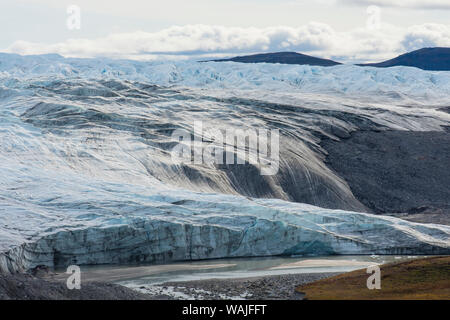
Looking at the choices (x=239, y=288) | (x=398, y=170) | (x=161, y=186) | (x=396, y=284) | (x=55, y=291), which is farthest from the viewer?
(x=398, y=170)

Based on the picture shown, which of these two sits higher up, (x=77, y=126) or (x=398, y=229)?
(x=77, y=126)

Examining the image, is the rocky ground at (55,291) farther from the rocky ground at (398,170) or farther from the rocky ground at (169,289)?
the rocky ground at (398,170)

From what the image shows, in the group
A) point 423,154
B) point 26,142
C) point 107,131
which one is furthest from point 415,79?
point 26,142

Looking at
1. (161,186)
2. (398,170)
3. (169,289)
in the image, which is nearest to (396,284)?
(169,289)

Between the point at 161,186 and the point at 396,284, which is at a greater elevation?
the point at 161,186

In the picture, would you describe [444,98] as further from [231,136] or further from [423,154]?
[231,136]

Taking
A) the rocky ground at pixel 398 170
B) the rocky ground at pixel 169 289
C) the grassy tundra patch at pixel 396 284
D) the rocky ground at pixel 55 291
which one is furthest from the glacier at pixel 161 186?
the grassy tundra patch at pixel 396 284

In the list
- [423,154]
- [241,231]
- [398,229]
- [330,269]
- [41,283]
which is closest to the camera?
[41,283]

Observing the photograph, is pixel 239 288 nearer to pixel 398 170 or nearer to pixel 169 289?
pixel 169 289

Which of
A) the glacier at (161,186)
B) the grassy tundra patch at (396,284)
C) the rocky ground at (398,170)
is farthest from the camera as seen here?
the rocky ground at (398,170)
